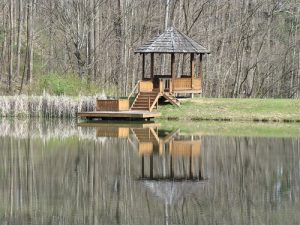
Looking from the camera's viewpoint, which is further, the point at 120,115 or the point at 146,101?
the point at 146,101

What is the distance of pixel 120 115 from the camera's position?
37.1 metres

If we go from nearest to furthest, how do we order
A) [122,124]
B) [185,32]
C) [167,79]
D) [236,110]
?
[122,124], [236,110], [167,79], [185,32]

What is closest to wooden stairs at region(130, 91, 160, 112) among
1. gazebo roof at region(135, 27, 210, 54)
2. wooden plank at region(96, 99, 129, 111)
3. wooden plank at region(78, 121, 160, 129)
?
wooden plank at region(96, 99, 129, 111)

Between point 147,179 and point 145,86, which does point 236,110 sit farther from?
point 147,179

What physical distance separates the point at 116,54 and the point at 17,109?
72.3 feet

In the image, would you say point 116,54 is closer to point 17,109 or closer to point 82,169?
point 17,109

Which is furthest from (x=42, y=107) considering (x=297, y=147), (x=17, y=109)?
(x=297, y=147)

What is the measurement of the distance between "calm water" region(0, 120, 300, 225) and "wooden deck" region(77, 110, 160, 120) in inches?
238

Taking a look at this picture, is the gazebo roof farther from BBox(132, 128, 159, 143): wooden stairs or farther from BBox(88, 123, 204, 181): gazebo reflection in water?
BBox(132, 128, 159, 143): wooden stairs

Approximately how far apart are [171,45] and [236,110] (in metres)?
5.88

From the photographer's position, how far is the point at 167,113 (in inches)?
1551

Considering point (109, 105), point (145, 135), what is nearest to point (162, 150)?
point (145, 135)

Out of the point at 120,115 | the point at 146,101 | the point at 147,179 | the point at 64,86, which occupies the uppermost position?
the point at 64,86

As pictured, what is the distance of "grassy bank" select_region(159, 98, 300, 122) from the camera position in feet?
125
